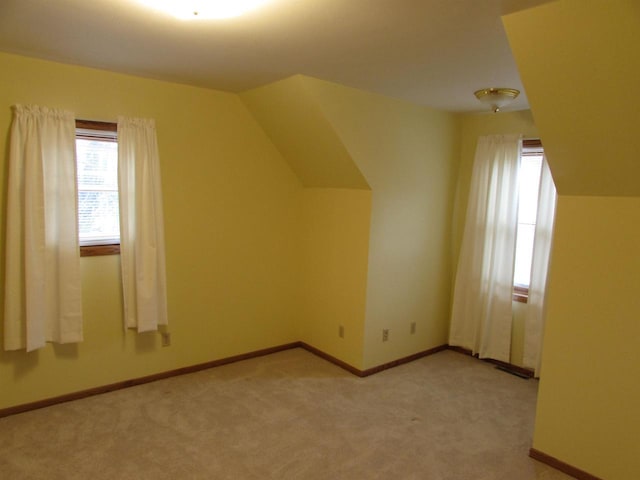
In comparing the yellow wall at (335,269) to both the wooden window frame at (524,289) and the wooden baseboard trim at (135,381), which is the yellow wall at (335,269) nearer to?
the wooden baseboard trim at (135,381)

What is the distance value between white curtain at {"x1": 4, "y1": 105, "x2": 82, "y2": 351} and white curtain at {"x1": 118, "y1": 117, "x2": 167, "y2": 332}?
0.32 metres

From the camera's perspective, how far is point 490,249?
389cm

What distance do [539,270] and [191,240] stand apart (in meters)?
2.93

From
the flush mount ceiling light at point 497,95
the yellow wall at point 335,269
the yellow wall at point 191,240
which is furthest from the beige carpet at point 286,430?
the flush mount ceiling light at point 497,95

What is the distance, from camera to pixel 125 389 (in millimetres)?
3256

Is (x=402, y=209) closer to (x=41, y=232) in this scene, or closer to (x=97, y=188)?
(x=97, y=188)

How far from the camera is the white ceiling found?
1829mm

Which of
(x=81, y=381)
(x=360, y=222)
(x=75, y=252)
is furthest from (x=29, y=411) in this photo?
(x=360, y=222)

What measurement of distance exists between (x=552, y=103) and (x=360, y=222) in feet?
6.16

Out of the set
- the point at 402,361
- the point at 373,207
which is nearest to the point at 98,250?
the point at 373,207

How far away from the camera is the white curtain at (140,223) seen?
3.04 m

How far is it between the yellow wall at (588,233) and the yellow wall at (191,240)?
239 cm

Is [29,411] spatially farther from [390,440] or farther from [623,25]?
[623,25]

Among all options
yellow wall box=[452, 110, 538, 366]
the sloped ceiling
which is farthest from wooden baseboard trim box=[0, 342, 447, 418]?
the sloped ceiling
